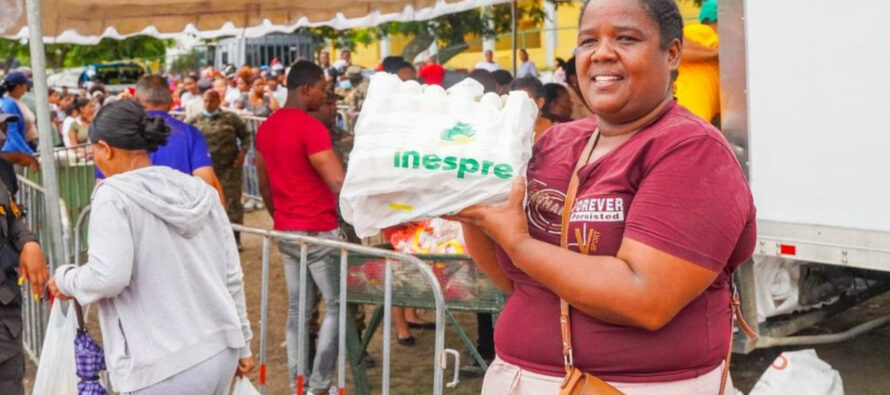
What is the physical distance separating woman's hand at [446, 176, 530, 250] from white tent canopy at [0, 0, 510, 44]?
6958 millimetres

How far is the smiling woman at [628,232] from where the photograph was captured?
2088mm

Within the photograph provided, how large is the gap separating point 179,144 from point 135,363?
2767 mm

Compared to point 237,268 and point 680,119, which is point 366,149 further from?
point 237,268

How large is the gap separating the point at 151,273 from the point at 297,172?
2.51 m

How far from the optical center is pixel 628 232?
2113 millimetres

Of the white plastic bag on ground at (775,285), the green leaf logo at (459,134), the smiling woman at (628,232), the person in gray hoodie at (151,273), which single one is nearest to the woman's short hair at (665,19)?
the smiling woman at (628,232)

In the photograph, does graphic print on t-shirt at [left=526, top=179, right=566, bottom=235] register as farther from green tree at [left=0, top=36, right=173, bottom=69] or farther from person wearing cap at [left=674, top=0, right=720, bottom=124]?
green tree at [left=0, top=36, right=173, bottom=69]

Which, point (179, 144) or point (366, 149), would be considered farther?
point (179, 144)

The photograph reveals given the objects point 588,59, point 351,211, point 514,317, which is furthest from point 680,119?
point 351,211

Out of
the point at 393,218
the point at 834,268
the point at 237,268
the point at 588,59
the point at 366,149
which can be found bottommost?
the point at 834,268

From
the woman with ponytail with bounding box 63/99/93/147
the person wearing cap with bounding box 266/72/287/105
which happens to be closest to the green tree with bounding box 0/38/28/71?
the person wearing cap with bounding box 266/72/287/105

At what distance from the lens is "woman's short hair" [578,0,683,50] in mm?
2199

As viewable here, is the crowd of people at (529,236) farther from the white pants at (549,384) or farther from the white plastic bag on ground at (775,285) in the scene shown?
the white plastic bag on ground at (775,285)

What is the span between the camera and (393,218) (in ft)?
7.80
